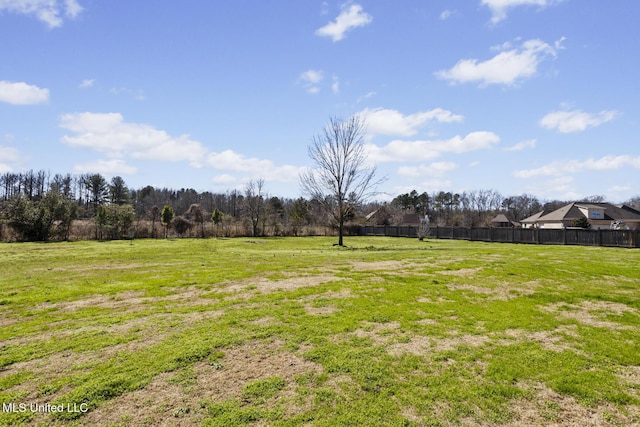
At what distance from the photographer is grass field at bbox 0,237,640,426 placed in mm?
2969

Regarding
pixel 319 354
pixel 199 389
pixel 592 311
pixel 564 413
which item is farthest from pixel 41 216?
pixel 592 311

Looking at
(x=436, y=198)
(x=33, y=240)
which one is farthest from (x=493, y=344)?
(x=436, y=198)

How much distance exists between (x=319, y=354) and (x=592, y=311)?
557 centimetres

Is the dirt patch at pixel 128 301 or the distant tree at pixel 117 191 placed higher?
the distant tree at pixel 117 191

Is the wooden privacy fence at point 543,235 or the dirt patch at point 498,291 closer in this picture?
the dirt patch at point 498,291

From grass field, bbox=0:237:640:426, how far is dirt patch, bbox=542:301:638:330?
48mm

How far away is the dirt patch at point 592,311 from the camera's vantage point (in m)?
5.53

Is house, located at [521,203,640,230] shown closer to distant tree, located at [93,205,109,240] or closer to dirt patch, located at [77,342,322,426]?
dirt patch, located at [77,342,322,426]

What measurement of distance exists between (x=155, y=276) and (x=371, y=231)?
108 ft

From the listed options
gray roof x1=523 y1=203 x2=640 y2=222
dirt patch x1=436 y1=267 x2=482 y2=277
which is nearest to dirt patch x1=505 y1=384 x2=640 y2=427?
dirt patch x1=436 y1=267 x2=482 y2=277

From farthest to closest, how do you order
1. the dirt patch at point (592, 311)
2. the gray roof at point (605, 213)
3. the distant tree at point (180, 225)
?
1. the gray roof at point (605, 213)
2. the distant tree at point (180, 225)
3. the dirt patch at point (592, 311)

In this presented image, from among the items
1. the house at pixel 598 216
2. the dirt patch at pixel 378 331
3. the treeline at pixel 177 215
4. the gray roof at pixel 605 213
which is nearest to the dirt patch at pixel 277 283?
the dirt patch at pixel 378 331

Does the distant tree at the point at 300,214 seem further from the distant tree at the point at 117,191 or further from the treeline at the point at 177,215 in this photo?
the distant tree at the point at 117,191

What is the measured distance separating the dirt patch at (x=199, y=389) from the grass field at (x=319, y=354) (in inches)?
0.7
